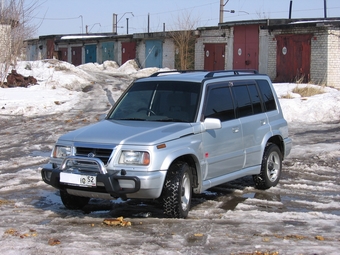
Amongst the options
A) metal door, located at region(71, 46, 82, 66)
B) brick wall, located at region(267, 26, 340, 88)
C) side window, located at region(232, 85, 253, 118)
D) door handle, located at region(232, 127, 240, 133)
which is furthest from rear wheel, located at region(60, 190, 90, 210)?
metal door, located at region(71, 46, 82, 66)

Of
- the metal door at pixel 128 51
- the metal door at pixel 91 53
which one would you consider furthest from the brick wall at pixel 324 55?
the metal door at pixel 91 53

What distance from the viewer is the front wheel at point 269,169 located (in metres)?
8.56

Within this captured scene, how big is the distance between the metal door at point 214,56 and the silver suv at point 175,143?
87.0ft

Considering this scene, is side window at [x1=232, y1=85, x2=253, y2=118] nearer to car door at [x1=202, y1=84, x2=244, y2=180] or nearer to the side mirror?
car door at [x1=202, y1=84, x2=244, y2=180]

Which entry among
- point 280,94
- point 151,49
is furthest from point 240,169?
point 151,49

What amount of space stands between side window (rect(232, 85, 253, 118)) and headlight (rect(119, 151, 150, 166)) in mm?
2151

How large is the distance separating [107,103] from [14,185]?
1420 cm

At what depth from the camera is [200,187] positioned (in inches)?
281

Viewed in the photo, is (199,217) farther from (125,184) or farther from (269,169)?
(269,169)

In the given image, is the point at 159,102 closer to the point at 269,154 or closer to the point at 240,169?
the point at 240,169

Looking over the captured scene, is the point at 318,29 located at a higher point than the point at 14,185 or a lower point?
higher

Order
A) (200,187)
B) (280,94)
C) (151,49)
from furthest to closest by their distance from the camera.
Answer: (151,49)
(280,94)
(200,187)

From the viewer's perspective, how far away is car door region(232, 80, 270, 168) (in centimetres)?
811

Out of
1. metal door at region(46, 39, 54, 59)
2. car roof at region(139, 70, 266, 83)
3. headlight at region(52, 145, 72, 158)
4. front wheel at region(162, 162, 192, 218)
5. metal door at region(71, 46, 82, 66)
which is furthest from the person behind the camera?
metal door at region(46, 39, 54, 59)
